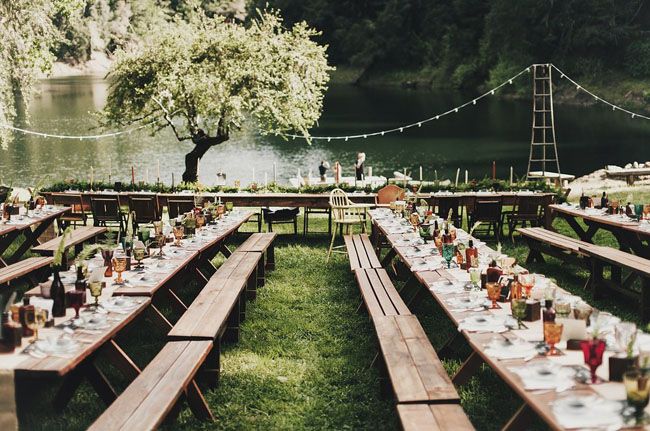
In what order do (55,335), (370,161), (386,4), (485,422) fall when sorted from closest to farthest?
(55,335) < (485,422) < (370,161) < (386,4)

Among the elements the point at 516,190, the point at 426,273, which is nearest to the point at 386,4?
the point at 516,190

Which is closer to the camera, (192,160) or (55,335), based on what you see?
(55,335)

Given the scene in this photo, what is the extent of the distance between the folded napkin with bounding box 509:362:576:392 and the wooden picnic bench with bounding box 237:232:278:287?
5.75 meters

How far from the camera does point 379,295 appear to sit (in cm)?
770

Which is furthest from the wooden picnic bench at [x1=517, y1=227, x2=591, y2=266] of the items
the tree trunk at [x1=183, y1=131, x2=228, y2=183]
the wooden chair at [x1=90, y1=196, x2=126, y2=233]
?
the tree trunk at [x1=183, y1=131, x2=228, y2=183]

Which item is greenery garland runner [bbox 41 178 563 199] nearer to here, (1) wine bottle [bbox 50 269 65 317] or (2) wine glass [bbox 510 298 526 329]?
(1) wine bottle [bbox 50 269 65 317]

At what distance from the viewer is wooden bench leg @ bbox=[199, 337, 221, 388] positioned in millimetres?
6496

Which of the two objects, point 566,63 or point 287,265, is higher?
point 566,63

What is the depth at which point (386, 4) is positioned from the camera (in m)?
76.8

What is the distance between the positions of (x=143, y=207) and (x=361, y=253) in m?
4.88

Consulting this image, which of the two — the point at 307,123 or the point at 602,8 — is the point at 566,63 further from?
the point at 307,123

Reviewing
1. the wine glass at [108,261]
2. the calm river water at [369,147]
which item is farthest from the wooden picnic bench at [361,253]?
the calm river water at [369,147]

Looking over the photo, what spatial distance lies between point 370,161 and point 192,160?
16.2 metres

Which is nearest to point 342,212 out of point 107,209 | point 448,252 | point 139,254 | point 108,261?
point 107,209
